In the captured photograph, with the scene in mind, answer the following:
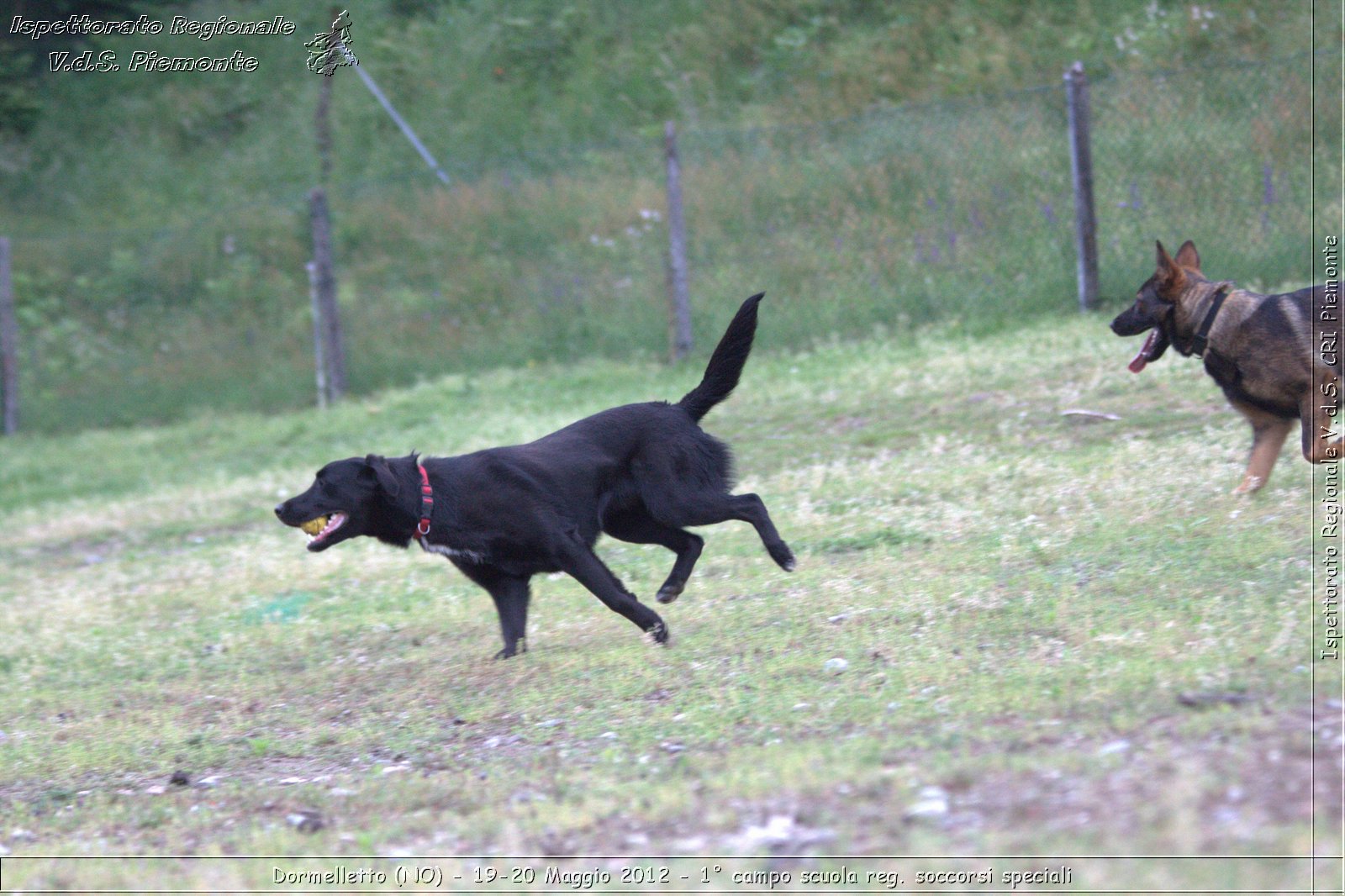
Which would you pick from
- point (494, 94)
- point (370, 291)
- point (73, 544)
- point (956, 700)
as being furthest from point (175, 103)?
point (956, 700)

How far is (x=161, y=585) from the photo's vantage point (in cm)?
804

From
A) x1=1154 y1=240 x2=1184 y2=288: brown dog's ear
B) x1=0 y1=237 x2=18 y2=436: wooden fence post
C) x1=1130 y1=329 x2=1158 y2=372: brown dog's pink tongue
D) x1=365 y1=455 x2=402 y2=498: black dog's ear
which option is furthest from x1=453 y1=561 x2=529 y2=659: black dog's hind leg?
x1=0 y1=237 x2=18 y2=436: wooden fence post

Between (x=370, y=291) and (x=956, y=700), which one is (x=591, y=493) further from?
(x=370, y=291)

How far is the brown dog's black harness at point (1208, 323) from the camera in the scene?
6.14 metres

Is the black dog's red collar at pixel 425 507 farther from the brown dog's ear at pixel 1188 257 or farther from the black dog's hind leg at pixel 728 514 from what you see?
the brown dog's ear at pixel 1188 257

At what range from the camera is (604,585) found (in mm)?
5180

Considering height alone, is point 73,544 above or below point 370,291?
below

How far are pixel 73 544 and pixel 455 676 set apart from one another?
19.5 feet

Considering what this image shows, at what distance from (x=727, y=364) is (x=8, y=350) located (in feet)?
39.4

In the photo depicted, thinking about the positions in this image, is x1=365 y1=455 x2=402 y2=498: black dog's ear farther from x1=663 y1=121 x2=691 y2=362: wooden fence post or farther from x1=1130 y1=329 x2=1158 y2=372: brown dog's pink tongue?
x1=663 y1=121 x2=691 y2=362: wooden fence post

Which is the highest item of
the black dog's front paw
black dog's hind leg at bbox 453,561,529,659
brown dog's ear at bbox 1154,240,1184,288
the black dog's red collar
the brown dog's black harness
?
brown dog's ear at bbox 1154,240,1184,288

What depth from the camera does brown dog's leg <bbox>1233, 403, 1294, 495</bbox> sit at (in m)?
6.03

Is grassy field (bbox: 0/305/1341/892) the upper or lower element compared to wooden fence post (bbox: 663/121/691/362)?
lower

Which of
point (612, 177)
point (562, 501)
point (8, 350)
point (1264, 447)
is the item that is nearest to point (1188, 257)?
point (1264, 447)
